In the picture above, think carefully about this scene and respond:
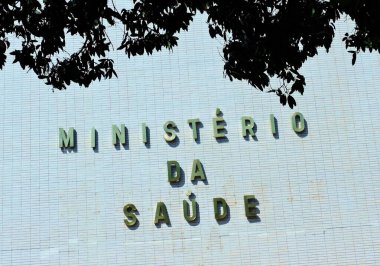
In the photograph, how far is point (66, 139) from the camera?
11.4 metres

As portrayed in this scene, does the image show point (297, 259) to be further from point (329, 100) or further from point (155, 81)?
point (155, 81)

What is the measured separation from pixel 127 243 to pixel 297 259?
9.95 ft

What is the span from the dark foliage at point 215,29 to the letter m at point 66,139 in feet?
16.7

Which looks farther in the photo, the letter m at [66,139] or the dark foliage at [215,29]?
the letter m at [66,139]

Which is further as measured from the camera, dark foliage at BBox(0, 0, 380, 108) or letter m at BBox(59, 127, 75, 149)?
letter m at BBox(59, 127, 75, 149)

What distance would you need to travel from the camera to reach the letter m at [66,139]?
1137cm

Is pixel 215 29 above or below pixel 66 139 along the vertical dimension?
below

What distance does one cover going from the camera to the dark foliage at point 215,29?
18.5ft

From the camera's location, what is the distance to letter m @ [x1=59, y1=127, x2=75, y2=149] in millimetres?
11367

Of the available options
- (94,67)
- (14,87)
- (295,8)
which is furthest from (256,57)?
(14,87)

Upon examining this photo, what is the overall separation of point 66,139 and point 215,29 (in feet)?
19.7

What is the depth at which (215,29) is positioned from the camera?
6.16 m

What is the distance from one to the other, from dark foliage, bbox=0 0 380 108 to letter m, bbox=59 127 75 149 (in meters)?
5.09

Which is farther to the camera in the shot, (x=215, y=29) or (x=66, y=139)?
(x=66, y=139)
